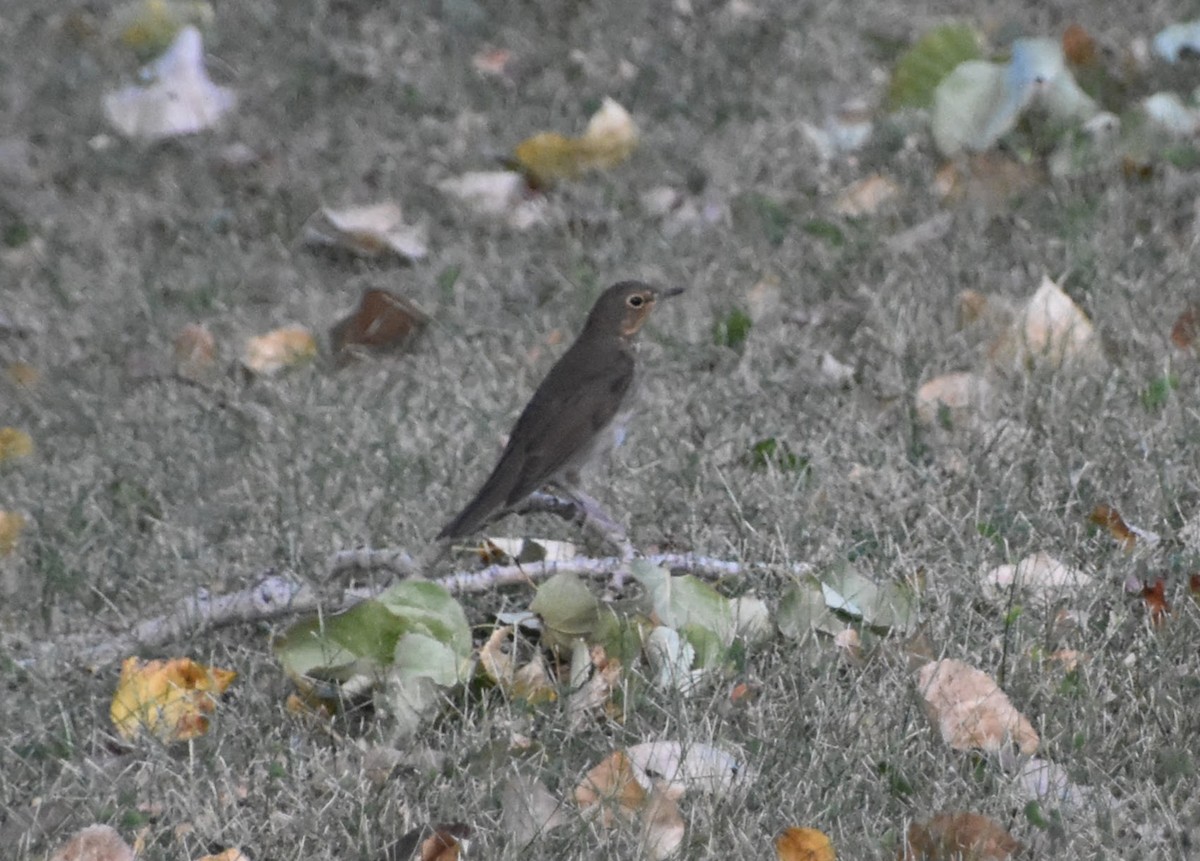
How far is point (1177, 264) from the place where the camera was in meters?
5.06

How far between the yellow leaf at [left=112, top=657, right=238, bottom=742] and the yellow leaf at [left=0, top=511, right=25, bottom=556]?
89cm

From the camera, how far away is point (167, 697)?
348 centimetres

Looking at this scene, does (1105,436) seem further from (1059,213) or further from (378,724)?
(378,724)

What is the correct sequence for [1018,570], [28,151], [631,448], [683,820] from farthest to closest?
[28,151] < [631,448] < [1018,570] < [683,820]

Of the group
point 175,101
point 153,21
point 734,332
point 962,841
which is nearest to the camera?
point 962,841

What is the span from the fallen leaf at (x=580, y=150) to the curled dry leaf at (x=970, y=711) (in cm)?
335

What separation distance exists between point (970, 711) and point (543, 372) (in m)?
2.23

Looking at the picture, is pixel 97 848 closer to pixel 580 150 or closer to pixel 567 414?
pixel 567 414

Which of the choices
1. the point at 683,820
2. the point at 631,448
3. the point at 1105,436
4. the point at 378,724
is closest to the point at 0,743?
the point at 378,724

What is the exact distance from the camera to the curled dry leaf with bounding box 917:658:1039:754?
123 inches

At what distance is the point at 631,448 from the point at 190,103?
3260 millimetres

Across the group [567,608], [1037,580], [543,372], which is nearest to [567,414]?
[567,608]

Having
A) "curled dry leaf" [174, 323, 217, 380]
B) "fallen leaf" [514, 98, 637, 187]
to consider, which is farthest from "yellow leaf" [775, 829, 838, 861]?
"fallen leaf" [514, 98, 637, 187]

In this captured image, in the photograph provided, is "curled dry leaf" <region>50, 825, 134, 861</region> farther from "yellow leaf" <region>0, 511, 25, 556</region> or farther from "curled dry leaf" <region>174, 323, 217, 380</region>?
"curled dry leaf" <region>174, 323, 217, 380</region>
